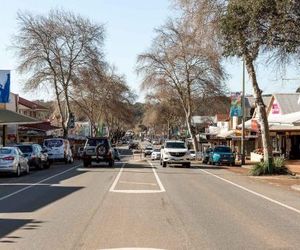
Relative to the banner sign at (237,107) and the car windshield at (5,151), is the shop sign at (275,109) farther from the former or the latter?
the car windshield at (5,151)

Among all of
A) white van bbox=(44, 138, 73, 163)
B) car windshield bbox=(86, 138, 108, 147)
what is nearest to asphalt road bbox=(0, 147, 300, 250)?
car windshield bbox=(86, 138, 108, 147)

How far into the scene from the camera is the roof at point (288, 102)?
56406 mm

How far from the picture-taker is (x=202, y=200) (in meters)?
18.3

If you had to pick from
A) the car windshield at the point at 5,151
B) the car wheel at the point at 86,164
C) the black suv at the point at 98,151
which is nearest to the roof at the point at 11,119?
the car wheel at the point at 86,164

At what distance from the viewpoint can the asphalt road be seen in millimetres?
10664

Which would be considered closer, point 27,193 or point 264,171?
point 27,193

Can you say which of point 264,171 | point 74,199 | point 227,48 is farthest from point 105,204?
point 264,171

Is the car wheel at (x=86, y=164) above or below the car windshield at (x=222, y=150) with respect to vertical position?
below

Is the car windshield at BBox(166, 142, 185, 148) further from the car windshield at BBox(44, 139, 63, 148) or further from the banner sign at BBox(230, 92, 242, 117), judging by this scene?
the car windshield at BBox(44, 139, 63, 148)

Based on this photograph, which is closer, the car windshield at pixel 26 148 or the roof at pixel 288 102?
the car windshield at pixel 26 148

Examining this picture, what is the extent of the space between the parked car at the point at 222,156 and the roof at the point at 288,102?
27.6 feet

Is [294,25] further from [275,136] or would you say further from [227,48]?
[275,136]

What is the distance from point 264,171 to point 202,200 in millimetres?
15025

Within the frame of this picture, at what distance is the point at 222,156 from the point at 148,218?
3667cm
